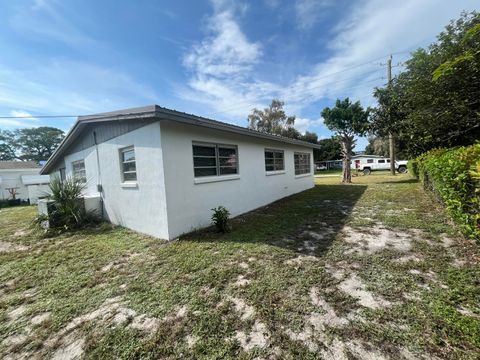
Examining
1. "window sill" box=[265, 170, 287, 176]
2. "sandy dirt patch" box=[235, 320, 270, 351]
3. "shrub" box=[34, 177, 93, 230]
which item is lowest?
"sandy dirt patch" box=[235, 320, 270, 351]

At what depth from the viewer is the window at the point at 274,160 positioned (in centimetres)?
916

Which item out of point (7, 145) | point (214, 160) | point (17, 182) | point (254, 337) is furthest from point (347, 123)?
point (7, 145)

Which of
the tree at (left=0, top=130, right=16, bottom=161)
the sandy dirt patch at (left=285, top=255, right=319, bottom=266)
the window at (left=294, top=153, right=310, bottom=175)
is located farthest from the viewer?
the tree at (left=0, top=130, right=16, bottom=161)

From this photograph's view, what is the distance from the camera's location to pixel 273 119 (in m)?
34.0

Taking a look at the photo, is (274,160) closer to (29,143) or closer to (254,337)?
(254,337)

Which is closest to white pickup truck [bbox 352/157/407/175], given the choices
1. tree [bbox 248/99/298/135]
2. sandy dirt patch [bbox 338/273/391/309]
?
tree [bbox 248/99/298/135]

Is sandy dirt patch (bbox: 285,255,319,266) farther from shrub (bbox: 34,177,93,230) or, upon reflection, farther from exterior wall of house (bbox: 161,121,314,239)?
shrub (bbox: 34,177,93,230)

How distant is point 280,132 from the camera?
34.6m

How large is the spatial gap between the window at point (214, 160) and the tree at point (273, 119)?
2799cm

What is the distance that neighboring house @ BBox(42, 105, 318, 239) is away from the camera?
4883 mm

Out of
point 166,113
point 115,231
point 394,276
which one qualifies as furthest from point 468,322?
point 115,231

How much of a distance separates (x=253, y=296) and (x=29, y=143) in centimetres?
5895

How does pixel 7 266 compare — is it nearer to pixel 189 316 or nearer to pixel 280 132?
pixel 189 316

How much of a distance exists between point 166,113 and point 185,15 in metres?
5.60
